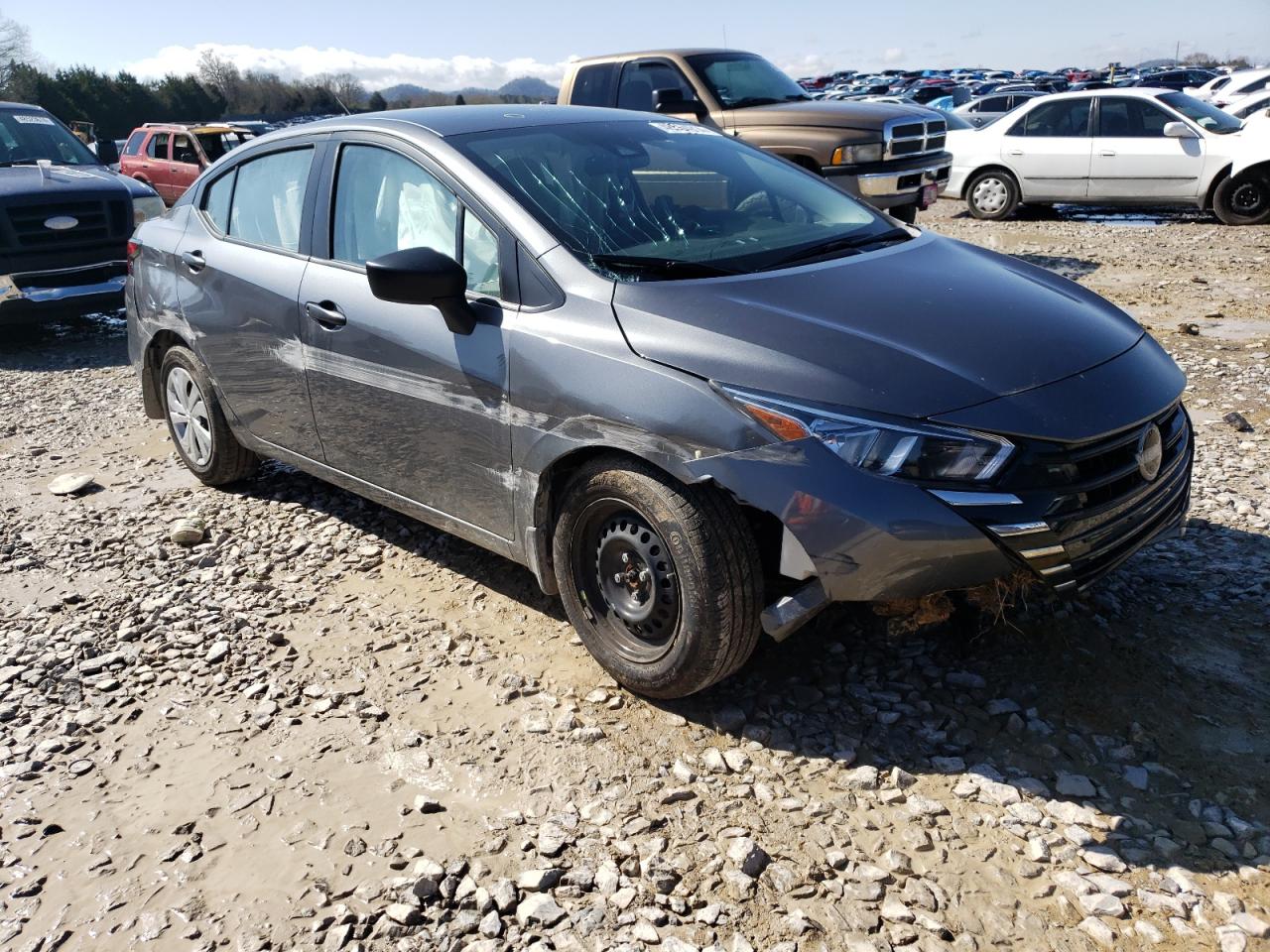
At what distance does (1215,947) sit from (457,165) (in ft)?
10.4

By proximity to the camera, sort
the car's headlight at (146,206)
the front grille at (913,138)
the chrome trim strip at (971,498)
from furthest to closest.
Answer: the car's headlight at (146,206) → the front grille at (913,138) → the chrome trim strip at (971,498)

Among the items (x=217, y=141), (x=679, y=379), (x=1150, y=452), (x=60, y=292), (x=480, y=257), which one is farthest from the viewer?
(x=217, y=141)

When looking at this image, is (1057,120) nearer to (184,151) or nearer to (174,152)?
(184,151)

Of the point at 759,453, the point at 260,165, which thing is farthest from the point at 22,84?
the point at 759,453

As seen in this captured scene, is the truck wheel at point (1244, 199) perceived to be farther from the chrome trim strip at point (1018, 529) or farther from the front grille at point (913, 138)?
the chrome trim strip at point (1018, 529)

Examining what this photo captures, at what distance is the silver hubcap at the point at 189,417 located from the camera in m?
5.28

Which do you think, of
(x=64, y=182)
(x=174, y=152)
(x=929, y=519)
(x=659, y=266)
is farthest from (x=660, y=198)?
(x=174, y=152)

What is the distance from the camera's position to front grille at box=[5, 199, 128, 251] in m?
9.26

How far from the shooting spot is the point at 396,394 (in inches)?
151

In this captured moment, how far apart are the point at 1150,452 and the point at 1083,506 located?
41cm

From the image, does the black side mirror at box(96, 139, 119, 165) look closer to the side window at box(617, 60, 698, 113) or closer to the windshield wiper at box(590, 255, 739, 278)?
the side window at box(617, 60, 698, 113)

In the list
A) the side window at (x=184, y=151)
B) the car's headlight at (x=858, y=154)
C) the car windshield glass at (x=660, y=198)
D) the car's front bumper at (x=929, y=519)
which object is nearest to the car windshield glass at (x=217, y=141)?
the side window at (x=184, y=151)

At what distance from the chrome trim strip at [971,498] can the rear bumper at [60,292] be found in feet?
29.6

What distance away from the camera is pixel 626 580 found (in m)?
3.27
